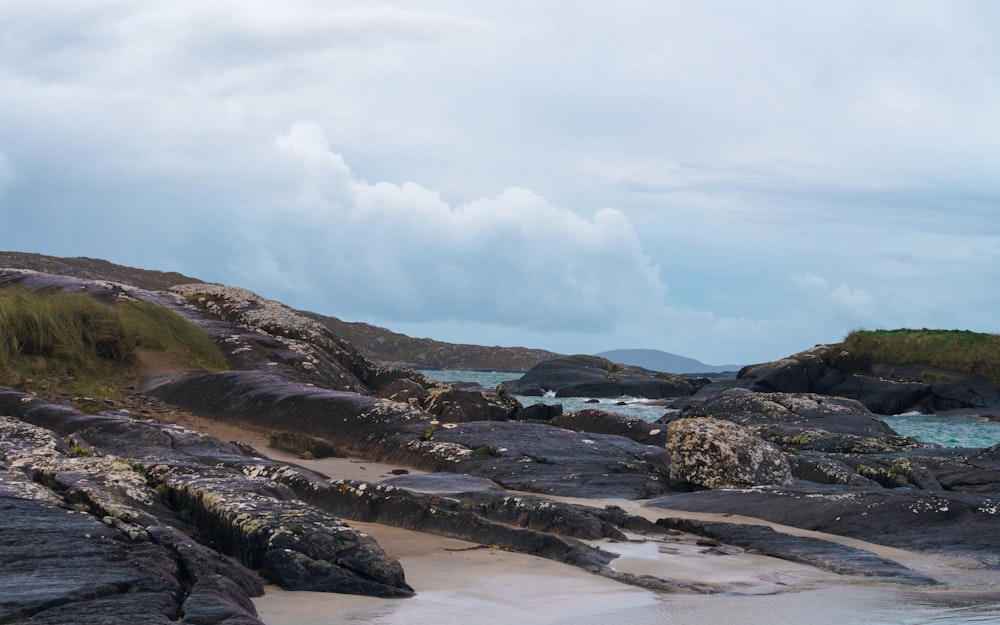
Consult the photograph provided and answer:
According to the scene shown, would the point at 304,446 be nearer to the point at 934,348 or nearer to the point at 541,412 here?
the point at 541,412

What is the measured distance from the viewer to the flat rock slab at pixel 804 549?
747cm

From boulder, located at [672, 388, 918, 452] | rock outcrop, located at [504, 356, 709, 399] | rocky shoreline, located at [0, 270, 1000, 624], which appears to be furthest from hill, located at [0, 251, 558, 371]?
rocky shoreline, located at [0, 270, 1000, 624]

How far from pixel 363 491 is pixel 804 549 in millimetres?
3925

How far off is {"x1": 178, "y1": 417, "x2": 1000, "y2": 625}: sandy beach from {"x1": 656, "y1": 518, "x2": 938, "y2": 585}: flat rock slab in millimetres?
211

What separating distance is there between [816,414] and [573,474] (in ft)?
39.4

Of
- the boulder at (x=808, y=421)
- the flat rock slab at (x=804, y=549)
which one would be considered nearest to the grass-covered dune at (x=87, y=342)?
the boulder at (x=808, y=421)

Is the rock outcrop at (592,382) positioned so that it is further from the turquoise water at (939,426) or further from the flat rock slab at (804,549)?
the flat rock slab at (804,549)

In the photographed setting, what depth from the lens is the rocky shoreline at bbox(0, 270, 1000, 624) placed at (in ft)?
16.7

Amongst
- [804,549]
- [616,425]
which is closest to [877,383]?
[616,425]

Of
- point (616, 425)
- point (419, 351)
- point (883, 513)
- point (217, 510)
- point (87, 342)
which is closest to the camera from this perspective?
point (217, 510)

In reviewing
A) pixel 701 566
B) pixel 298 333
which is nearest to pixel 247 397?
pixel 298 333

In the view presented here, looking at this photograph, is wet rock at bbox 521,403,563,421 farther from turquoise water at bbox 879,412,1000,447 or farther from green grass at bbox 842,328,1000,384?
green grass at bbox 842,328,1000,384

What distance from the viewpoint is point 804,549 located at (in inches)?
317

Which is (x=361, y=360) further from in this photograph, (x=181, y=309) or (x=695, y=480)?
(x=695, y=480)
